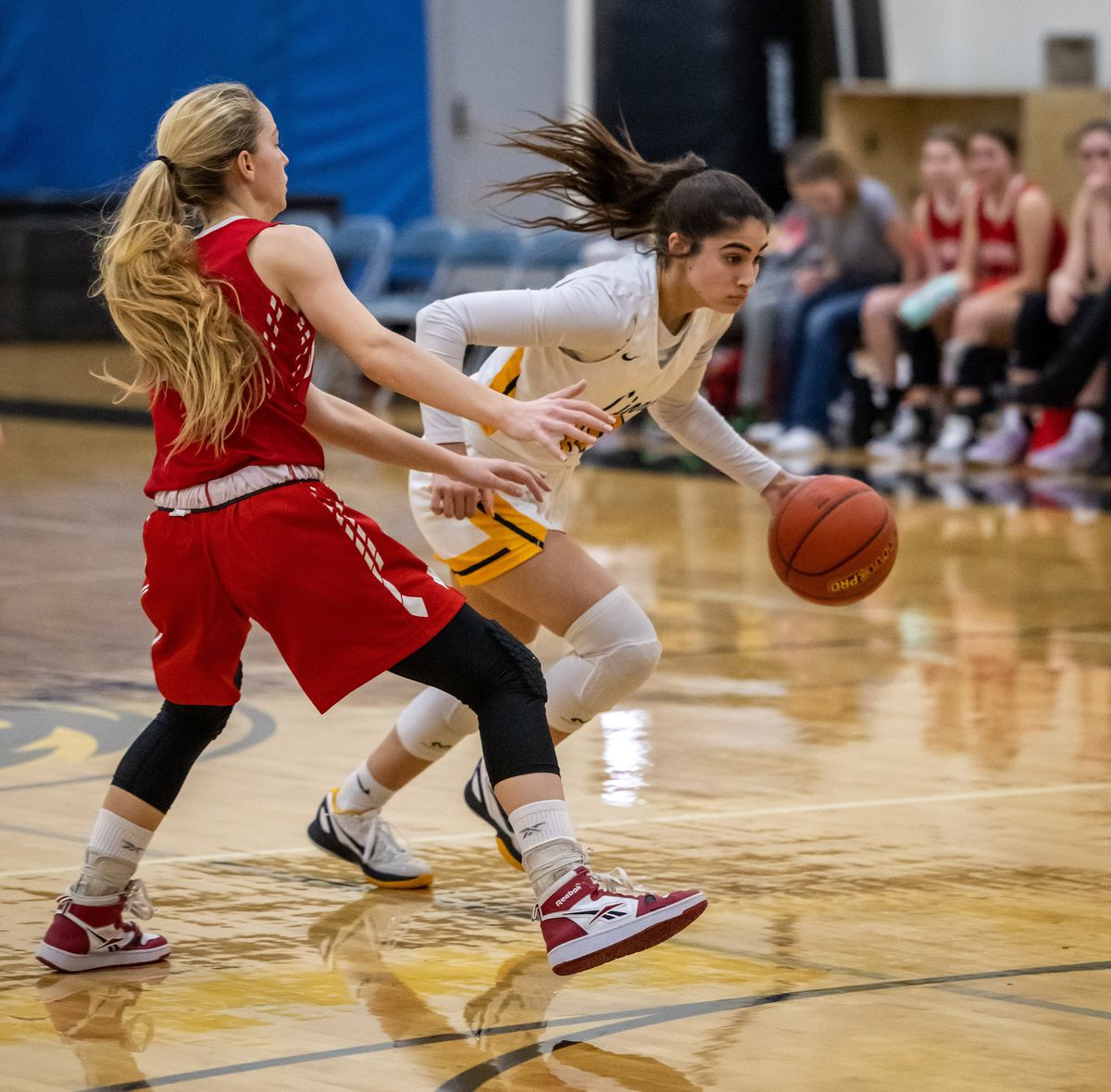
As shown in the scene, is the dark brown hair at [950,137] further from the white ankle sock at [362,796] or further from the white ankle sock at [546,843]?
the white ankle sock at [546,843]

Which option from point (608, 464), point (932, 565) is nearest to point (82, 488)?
point (608, 464)

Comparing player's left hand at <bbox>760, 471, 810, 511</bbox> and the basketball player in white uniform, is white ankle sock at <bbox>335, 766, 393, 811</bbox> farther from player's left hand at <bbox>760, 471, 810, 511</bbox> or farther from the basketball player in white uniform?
player's left hand at <bbox>760, 471, 810, 511</bbox>

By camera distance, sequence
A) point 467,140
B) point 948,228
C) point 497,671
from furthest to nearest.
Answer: point 467,140 < point 948,228 < point 497,671

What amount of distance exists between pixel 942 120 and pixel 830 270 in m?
4.10

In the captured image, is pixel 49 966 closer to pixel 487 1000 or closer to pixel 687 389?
pixel 487 1000

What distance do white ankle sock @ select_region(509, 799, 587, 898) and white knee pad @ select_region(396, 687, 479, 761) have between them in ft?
2.45

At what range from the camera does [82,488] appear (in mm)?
10953

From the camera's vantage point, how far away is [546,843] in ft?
11.7

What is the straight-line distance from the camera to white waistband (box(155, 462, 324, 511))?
3596mm

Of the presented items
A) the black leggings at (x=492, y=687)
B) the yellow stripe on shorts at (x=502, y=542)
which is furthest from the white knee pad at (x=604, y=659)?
the black leggings at (x=492, y=687)

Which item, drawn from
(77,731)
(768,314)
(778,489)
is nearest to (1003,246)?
(768,314)

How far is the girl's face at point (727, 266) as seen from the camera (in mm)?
4270

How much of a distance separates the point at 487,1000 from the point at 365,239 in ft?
43.1

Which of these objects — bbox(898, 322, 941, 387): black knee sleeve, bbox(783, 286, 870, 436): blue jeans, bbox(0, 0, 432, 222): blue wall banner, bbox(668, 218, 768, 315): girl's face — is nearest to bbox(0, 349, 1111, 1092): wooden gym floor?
bbox(668, 218, 768, 315): girl's face
